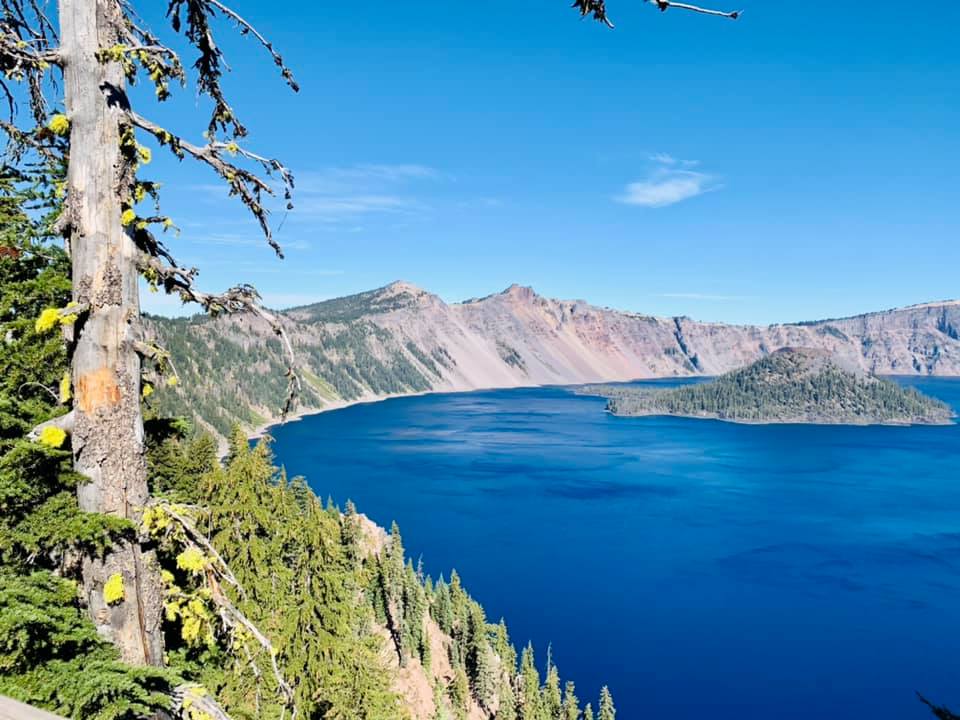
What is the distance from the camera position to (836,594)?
7825 centimetres

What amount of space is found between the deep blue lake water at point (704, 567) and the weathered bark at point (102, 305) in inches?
2321

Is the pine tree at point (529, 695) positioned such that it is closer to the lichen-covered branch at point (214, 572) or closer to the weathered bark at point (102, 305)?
the lichen-covered branch at point (214, 572)

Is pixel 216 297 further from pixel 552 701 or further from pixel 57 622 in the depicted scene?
pixel 552 701

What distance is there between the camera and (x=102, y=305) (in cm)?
493

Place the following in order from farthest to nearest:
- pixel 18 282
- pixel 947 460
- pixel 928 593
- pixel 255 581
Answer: pixel 947 460 → pixel 928 593 → pixel 255 581 → pixel 18 282

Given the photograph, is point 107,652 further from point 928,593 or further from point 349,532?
point 928,593

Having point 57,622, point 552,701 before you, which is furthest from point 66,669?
point 552,701

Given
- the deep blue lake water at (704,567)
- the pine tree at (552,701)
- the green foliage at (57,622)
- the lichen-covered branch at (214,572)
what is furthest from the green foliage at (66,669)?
the deep blue lake water at (704,567)

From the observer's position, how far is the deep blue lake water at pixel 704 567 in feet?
194

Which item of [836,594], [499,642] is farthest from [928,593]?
[499,642]

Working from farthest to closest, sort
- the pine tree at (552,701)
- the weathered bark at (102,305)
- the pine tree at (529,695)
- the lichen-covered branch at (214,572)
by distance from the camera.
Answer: the pine tree at (552,701) → the pine tree at (529,695) → the lichen-covered branch at (214,572) → the weathered bark at (102,305)

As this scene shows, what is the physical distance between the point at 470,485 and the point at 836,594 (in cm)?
7346

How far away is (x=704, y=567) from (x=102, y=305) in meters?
93.0

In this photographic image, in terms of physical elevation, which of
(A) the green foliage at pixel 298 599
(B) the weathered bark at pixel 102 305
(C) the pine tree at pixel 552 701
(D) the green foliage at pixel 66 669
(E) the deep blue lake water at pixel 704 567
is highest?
(B) the weathered bark at pixel 102 305
